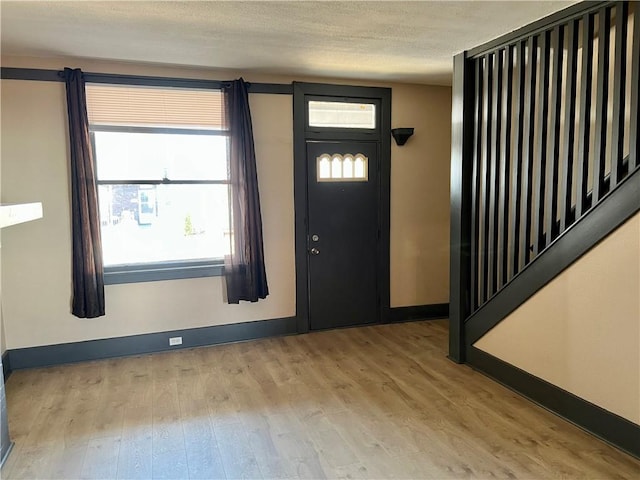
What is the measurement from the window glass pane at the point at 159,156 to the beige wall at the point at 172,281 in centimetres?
34

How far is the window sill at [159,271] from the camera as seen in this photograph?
4.12 meters

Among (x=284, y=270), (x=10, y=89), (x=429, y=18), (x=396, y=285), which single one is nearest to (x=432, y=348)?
(x=396, y=285)

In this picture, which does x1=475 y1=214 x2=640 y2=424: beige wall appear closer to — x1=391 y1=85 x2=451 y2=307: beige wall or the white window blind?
x1=391 y1=85 x2=451 y2=307: beige wall

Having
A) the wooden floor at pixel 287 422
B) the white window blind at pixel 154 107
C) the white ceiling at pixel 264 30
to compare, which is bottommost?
the wooden floor at pixel 287 422

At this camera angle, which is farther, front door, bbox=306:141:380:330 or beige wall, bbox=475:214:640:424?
front door, bbox=306:141:380:330

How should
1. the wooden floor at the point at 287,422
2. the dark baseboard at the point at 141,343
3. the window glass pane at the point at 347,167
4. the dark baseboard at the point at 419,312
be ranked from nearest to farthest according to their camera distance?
the wooden floor at the point at 287,422
the dark baseboard at the point at 141,343
the window glass pane at the point at 347,167
the dark baseboard at the point at 419,312

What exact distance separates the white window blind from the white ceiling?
0.30 meters

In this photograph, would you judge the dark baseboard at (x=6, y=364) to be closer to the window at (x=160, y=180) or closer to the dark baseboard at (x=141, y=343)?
the dark baseboard at (x=141, y=343)

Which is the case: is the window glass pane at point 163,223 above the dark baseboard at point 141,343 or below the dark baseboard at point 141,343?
above

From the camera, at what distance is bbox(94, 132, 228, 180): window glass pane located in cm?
404

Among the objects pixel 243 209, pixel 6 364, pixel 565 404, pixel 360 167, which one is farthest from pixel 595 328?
pixel 6 364

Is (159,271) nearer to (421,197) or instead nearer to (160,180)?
(160,180)

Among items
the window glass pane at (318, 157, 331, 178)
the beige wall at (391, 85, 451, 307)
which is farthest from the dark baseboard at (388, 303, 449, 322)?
the window glass pane at (318, 157, 331, 178)

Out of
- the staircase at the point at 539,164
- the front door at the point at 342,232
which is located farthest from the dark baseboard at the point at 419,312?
the staircase at the point at 539,164
